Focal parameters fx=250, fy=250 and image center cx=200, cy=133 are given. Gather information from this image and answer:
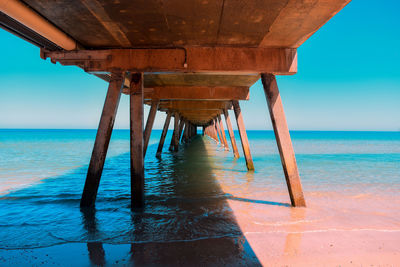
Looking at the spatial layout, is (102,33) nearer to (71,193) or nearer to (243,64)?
(243,64)

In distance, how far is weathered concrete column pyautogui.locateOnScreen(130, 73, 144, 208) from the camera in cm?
432

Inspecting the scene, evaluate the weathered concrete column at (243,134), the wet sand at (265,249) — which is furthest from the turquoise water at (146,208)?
the weathered concrete column at (243,134)

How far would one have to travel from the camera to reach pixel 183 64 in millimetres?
4355

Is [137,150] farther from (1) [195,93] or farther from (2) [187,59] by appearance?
(1) [195,93]

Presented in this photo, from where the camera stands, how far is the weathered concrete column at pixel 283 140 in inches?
171

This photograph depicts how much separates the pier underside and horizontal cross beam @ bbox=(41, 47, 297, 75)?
0.7 inches

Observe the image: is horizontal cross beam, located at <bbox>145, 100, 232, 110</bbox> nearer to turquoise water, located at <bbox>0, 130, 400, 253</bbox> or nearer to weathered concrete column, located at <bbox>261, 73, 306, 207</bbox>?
turquoise water, located at <bbox>0, 130, 400, 253</bbox>

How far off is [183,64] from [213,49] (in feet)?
1.92

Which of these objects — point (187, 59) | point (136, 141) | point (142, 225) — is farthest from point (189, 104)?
point (142, 225)

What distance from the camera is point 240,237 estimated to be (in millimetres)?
3170

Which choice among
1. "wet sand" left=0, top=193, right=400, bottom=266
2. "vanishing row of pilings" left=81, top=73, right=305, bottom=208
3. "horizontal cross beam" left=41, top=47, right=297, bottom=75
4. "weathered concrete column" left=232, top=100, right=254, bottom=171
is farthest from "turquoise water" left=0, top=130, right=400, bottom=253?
"horizontal cross beam" left=41, top=47, right=297, bottom=75

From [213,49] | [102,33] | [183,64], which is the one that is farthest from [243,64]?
[102,33]

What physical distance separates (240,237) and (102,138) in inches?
108

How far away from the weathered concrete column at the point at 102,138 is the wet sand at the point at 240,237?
0.43 m
